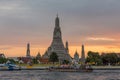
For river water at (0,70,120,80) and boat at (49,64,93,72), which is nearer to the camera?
river water at (0,70,120,80)

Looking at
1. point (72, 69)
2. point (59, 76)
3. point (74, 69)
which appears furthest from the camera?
point (72, 69)

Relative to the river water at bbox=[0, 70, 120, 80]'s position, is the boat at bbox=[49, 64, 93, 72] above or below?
above

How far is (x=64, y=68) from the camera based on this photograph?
18638cm

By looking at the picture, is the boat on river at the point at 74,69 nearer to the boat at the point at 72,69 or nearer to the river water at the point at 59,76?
the boat at the point at 72,69

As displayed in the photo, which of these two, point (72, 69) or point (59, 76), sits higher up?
point (72, 69)

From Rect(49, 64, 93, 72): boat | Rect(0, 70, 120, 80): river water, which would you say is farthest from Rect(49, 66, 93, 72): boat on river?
Rect(0, 70, 120, 80): river water

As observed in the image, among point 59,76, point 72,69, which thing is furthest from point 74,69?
point 59,76

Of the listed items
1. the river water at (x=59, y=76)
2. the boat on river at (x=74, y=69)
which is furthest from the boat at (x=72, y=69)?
the river water at (x=59, y=76)

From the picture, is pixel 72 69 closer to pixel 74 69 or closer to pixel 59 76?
pixel 74 69

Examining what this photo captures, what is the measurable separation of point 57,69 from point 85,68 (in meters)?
13.9

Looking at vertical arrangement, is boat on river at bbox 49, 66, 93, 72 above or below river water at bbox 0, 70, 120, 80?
above

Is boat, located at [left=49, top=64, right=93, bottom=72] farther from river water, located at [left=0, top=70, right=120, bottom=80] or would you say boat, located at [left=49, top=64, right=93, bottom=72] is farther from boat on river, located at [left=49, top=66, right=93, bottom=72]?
river water, located at [left=0, top=70, right=120, bottom=80]

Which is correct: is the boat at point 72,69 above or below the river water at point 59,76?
above

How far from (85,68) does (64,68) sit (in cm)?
1083
